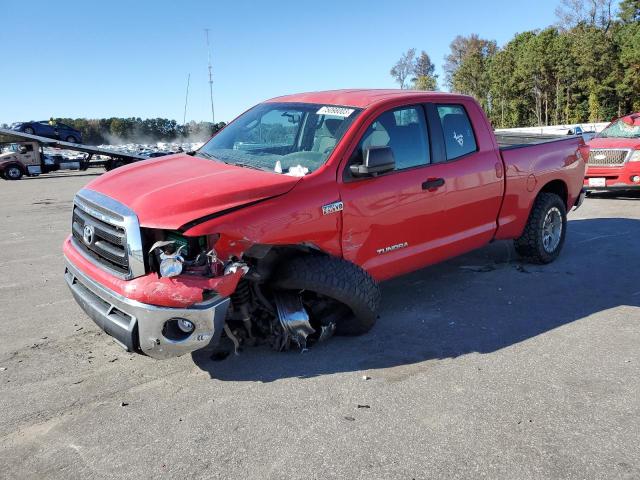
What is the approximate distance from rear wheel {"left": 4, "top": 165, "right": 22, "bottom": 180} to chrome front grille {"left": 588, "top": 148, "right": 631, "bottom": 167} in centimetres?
2296

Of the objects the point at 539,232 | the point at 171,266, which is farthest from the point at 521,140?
the point at 171,266

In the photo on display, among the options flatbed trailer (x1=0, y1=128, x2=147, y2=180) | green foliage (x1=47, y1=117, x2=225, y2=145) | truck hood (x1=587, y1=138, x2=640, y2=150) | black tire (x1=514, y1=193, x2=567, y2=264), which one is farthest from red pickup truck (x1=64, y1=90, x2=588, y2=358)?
green foliage (x1=47, y1=117, x2=225, y2=145)

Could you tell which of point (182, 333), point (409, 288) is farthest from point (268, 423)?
point (409, 288)

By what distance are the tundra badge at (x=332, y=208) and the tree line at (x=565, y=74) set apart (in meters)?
40.7

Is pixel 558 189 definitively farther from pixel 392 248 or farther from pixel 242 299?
pixel 242 299

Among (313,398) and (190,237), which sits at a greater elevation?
(190,237)

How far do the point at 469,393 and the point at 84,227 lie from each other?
289 cm

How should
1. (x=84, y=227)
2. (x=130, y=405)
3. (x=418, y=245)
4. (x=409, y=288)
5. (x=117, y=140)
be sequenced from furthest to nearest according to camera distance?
(x=117, y=140) → (x=409, y=288) → (x=418, y=245) → (x=84, y=227) → (x=130, y=405)

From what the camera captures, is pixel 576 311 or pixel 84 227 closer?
pixel 84 227

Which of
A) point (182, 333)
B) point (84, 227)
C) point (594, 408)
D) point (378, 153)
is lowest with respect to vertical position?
point (594, 408)

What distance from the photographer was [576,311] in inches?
196

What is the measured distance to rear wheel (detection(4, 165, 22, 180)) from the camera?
24.2 metres

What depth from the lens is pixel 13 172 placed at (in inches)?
958

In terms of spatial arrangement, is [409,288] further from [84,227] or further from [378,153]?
[84,227]
